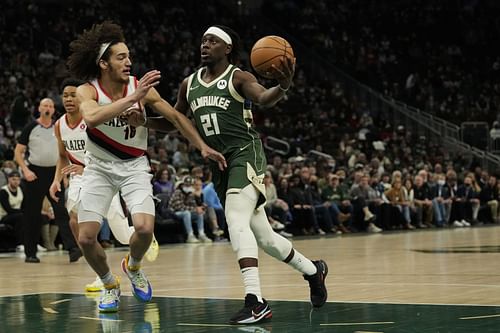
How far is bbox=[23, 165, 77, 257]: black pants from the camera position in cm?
1302

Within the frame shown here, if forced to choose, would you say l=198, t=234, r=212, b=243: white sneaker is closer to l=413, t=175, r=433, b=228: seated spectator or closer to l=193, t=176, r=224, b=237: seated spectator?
l=193, t=176, r=224, b=237: seated spectator

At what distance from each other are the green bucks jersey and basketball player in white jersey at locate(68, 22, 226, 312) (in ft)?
0.52

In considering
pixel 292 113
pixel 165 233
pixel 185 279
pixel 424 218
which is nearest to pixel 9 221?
pixel 165 233

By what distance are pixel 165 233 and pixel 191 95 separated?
9847 mm

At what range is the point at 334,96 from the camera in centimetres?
3041

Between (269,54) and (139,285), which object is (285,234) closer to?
(139,285)

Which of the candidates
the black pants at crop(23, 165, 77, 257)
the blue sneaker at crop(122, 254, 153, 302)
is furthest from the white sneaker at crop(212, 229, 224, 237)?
the blue sneaker at crop(122, 254, 153, 302)

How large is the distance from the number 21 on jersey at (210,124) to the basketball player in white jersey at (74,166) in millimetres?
2371

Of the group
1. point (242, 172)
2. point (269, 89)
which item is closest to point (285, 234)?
point (242, 172)

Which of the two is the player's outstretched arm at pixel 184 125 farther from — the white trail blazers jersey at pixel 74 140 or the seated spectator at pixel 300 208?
the seated spectator at pixel 300 208

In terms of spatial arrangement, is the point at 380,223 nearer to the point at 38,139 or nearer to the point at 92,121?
the point at 38,139

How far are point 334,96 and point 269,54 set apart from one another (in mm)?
23634

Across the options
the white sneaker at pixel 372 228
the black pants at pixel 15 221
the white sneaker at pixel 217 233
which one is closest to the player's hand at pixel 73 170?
the black pants at pixel 15 221

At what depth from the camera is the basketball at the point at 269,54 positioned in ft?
22.6
